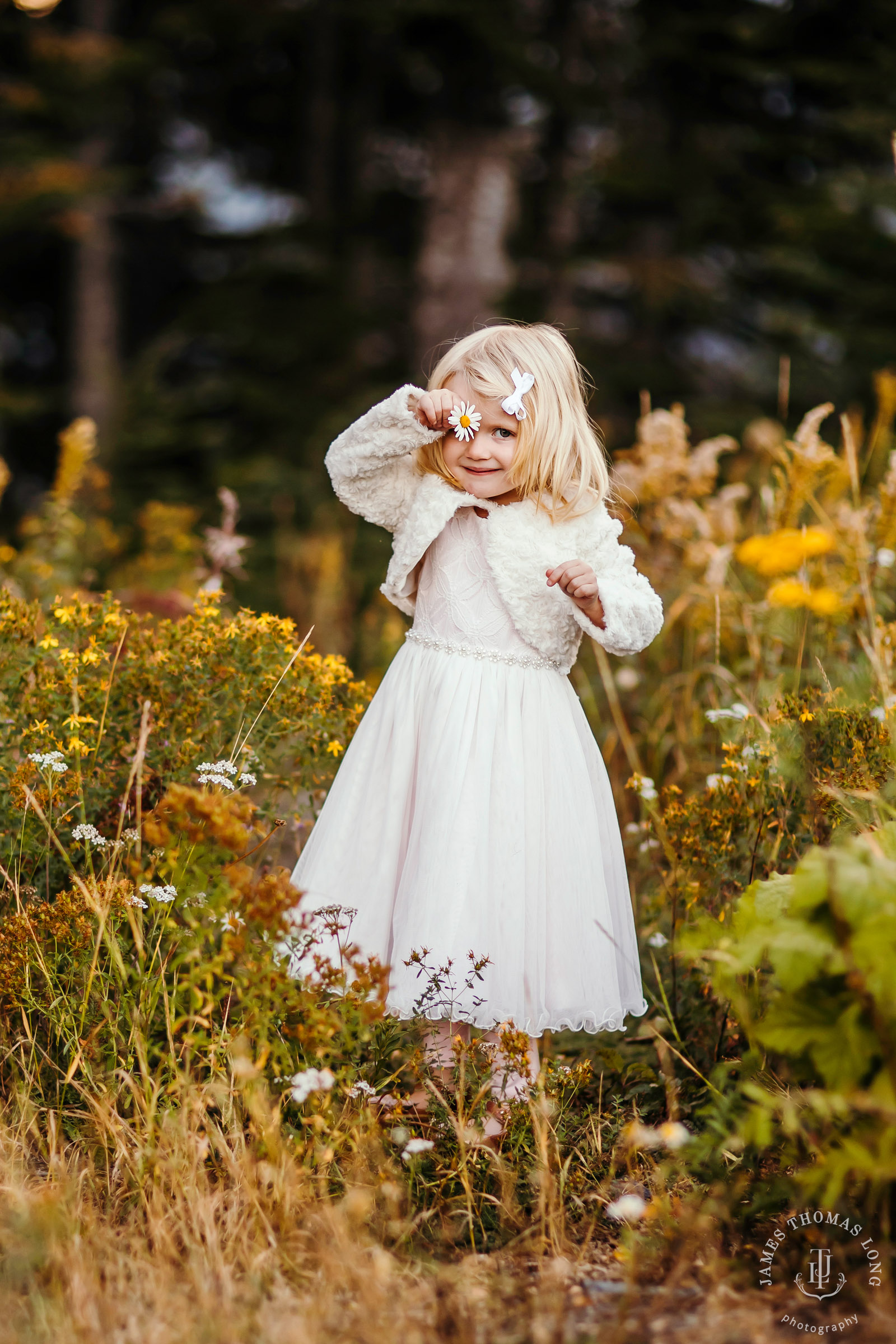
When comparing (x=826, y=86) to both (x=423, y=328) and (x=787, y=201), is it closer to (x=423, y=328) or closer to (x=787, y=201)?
(x=787, y=201)

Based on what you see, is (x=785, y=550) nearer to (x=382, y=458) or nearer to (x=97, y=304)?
(x=382, y=458)

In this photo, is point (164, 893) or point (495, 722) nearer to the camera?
point (164, 893)

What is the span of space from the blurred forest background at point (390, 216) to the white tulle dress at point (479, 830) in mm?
4511

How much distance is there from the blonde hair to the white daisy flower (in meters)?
0.07

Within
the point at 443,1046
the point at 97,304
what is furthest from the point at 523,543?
the point at 97,304

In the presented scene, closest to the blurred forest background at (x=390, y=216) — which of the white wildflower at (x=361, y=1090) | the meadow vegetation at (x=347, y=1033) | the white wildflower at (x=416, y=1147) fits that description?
the meadow vegetation at (x=347, y=1033)

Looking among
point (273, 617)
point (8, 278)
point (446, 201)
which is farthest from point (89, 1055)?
point (8, 278)

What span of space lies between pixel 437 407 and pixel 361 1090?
1.46 metres

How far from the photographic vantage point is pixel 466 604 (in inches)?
96.8

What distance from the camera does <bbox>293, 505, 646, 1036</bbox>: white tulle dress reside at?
2.25m

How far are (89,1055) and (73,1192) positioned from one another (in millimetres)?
295
